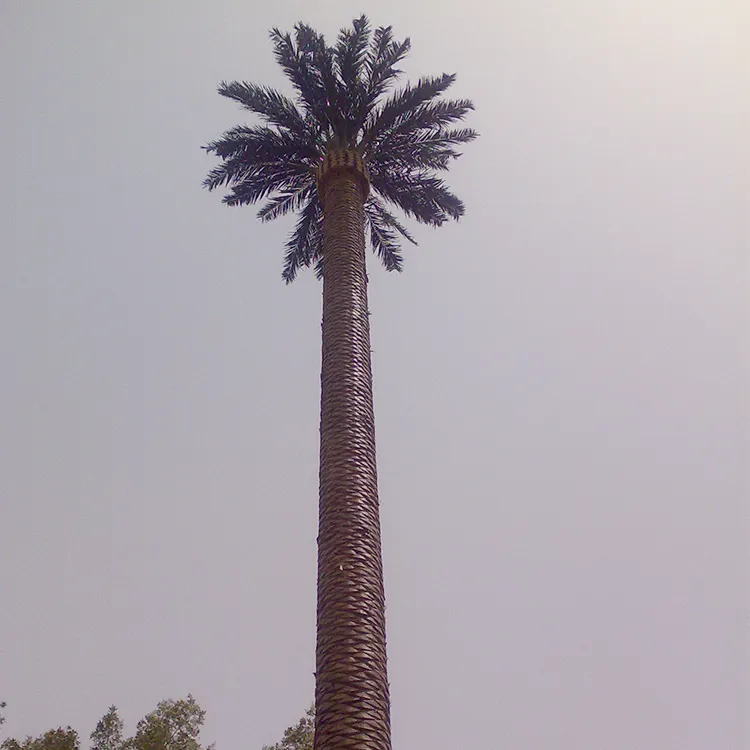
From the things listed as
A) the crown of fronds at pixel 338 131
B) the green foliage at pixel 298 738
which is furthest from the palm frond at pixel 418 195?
the green foliage at pixel 298 738

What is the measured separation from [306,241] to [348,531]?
28.9 ft

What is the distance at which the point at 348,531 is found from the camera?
23.5 feet

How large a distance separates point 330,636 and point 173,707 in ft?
51.7

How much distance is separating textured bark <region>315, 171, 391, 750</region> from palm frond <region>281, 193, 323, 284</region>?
3.56 meters

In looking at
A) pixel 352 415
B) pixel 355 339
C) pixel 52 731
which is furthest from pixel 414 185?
pixel 52 731

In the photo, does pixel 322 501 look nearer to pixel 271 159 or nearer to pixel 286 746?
pixel 271 159

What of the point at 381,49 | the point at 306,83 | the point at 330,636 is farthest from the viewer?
the point at 381,49

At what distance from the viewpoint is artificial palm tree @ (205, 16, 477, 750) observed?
6.27 metres

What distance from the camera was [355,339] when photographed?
30.4ft

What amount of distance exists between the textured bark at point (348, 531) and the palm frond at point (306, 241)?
3563 mm

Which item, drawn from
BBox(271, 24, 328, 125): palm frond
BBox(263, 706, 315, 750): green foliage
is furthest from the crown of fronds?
BBox(263, 706, 315, 750): green foliage

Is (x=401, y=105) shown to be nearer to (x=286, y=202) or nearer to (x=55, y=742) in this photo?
(x=286, y=202)

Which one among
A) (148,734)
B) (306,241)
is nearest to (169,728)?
(148,734)

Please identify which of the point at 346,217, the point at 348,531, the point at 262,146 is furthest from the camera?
the point at 262,146
